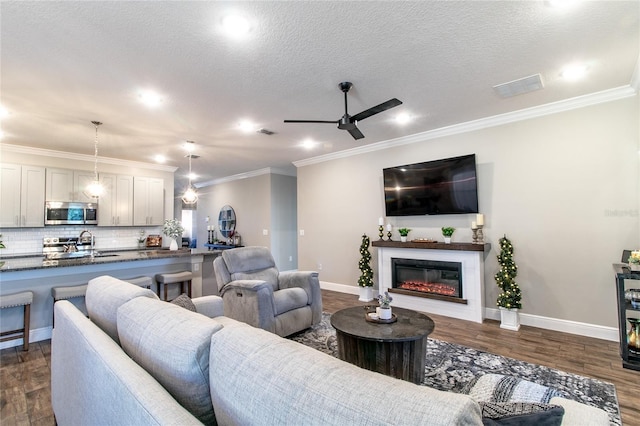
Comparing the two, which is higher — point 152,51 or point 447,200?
point 152,51

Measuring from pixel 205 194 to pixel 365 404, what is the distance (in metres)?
9.47

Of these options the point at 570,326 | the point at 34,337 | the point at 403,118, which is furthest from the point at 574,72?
the point at 34,337

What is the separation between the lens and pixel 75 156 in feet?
17.8

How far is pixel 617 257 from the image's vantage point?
10.8 ft

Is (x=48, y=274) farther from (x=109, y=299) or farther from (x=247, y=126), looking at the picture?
(x=247, y=126)

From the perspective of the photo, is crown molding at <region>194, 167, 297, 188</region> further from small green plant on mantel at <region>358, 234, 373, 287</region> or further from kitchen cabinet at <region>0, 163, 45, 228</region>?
kitchen cabinet at <region>0, 163, 45, 228</region>

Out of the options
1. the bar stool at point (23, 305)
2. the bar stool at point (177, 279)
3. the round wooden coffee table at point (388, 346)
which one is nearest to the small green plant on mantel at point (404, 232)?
the round wooden coffee table at point (388, 346)

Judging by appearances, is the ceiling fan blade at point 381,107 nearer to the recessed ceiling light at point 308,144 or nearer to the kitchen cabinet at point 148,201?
the recessed ceiling light at point 308,144

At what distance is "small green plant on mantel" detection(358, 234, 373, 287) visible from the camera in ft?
16.4

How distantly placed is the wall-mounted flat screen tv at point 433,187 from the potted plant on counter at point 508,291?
70cm

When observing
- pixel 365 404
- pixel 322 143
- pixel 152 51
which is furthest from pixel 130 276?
pixel 365 404

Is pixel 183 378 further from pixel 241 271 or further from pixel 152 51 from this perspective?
pixel 241 271

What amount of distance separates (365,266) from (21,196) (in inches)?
221

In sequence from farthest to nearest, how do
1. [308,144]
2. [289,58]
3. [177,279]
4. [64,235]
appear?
[64,235] → [308,144] → [177,279] → [289,58]
